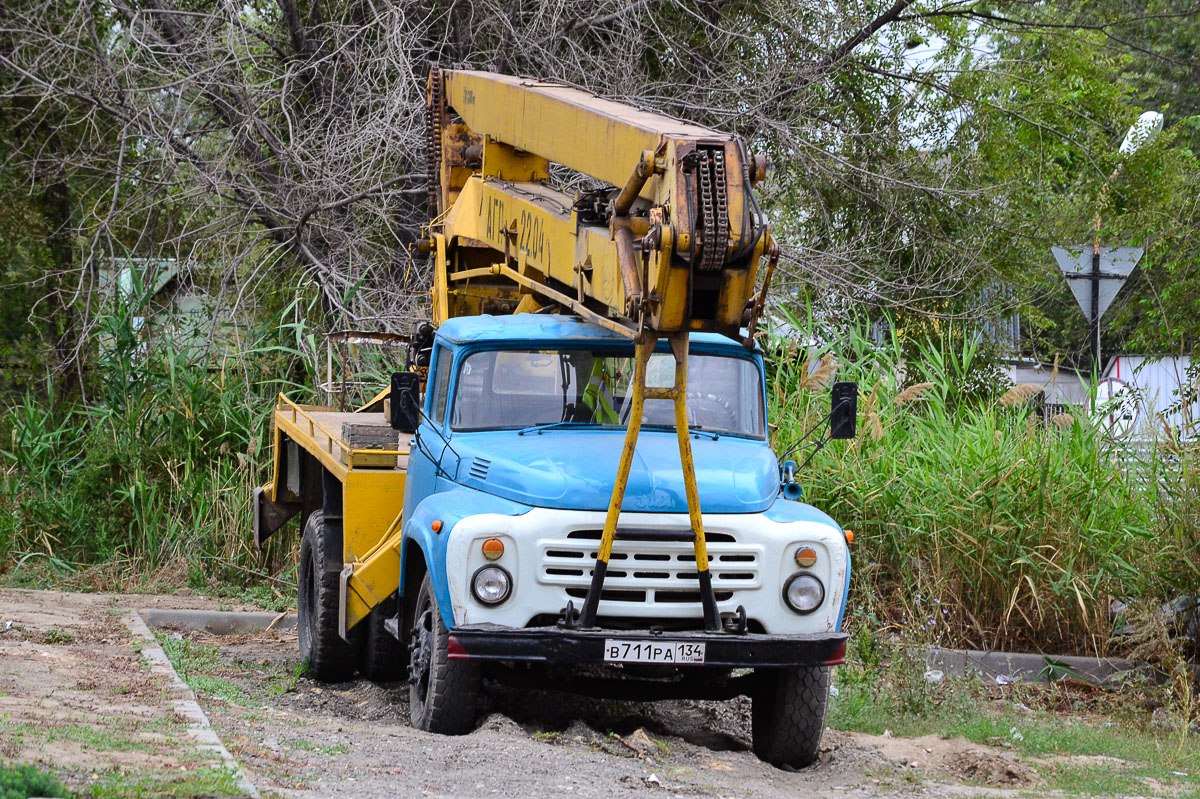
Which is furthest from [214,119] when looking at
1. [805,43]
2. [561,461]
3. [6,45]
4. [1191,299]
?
[1191,299]

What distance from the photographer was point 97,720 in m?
6.11

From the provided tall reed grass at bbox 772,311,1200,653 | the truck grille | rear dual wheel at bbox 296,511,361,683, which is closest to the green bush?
the truck grille

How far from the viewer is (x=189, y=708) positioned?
663cm

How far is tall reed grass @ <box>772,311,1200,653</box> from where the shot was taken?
32.2ft

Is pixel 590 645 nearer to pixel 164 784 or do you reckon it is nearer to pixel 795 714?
pixel 795 714

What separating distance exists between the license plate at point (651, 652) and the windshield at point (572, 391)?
1.38 metres

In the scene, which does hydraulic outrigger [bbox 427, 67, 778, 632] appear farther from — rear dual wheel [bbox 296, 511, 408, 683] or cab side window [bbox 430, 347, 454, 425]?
rear dual wheel [bbox 296, 511, 408, 683]

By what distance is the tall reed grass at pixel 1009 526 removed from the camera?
32.2 feet

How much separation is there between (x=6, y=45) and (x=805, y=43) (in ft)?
28.8

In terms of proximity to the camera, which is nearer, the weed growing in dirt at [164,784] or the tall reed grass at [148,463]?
the weed growing in dirt at [164,784]

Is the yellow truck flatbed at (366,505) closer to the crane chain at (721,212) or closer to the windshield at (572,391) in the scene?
the windshield at (572,391)

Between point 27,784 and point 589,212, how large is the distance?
3.96 m

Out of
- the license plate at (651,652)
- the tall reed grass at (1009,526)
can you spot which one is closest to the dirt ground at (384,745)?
the license plate at (651,652)

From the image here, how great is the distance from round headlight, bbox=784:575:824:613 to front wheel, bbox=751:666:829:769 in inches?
13.1
